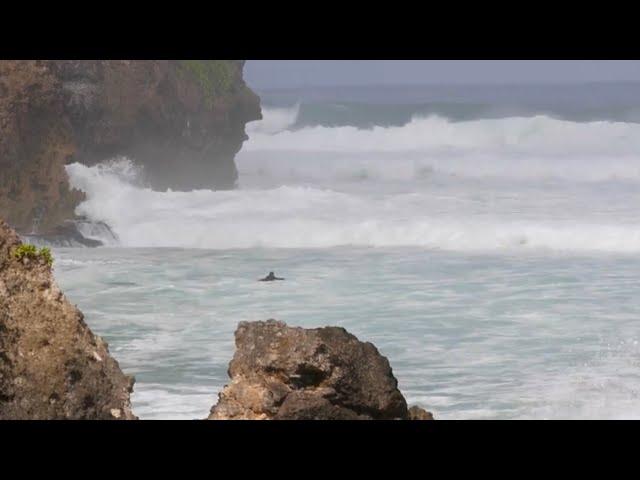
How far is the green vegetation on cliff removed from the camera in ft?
102

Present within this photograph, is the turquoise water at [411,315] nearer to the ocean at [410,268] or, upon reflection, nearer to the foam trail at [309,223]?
the ocean at [410,268]

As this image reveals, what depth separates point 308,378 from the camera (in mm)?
7645

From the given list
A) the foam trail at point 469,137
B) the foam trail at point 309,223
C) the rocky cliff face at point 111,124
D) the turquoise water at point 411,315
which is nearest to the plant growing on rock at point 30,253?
the turquoise water at point 411,315

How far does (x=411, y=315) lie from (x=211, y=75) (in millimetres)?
16458

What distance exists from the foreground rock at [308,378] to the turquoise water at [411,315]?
354 centimetres

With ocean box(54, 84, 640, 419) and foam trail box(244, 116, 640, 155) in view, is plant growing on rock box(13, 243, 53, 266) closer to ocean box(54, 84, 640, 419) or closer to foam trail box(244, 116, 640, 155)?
ocean box(54, 84, 640, 419)

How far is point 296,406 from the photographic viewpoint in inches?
294

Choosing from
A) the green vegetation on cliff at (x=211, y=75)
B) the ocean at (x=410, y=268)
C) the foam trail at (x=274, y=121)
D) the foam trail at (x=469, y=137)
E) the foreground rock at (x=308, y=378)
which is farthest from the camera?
the foam trail at (x=274, y=121)

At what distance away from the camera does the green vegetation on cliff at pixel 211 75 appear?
1223 inches

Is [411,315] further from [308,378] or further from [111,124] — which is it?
[111,124]

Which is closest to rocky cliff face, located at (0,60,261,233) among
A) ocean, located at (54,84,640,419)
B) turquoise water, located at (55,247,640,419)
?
ocean, located at (54,84,640,419)

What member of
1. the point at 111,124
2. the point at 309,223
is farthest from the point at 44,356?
the point at 111,124

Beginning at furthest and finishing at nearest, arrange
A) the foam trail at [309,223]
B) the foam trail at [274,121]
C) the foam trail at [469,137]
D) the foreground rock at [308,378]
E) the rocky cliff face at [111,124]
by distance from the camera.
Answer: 1. the foam trail at [274,121]
2. the foam trail at [469,137]
3. the foam trail at [309,223]
4. the rocky cliff face at [111,124]
5. the foreground rock at [308,378]

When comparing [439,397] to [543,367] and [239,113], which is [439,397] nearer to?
[543,367]
